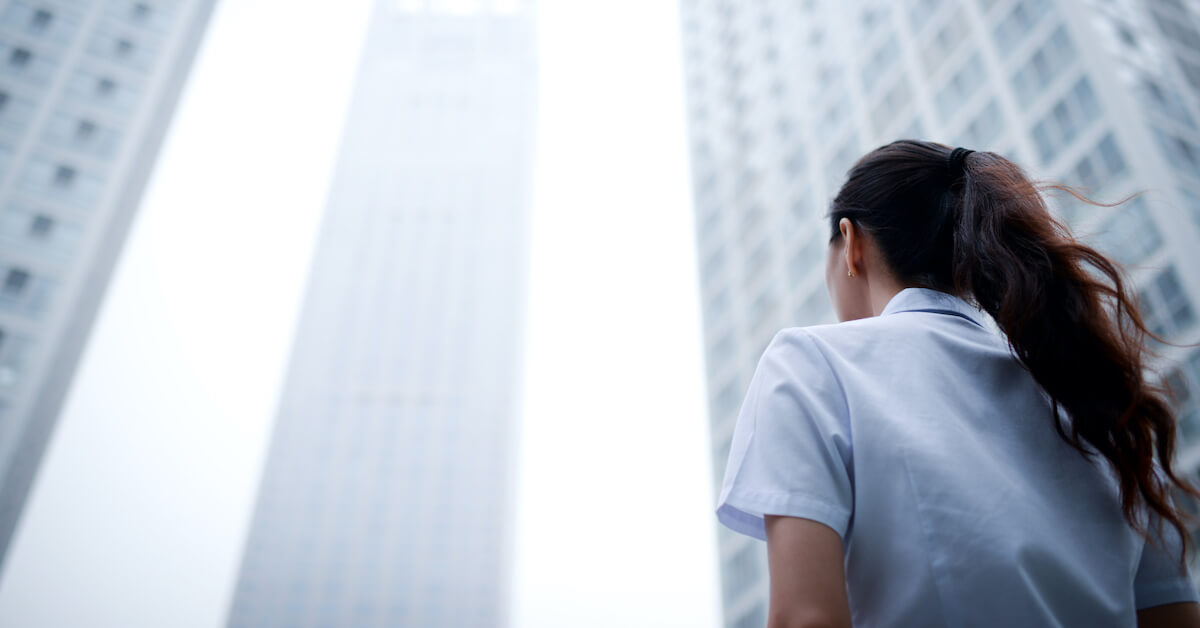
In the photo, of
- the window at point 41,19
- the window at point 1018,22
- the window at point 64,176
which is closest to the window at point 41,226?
the window at point 64,176

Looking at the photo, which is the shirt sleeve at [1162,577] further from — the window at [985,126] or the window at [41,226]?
the window at [41,226]

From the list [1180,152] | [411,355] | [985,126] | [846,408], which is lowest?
[846,408]

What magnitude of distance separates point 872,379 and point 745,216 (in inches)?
1624

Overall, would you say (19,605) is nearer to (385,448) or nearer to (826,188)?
(826,188)

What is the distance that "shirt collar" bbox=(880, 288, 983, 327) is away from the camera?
124 centimetres

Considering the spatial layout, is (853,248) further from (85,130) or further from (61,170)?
(85,130)

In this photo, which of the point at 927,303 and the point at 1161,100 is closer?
the point at 927,303

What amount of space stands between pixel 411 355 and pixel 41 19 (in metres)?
67.6

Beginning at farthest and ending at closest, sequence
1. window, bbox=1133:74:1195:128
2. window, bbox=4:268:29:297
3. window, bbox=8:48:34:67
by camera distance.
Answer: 1. window, bbox=8:48:34:67
2. window, bbox=4:268:29:297
3. window, bbox=1133:74:1195:128

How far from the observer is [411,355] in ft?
314

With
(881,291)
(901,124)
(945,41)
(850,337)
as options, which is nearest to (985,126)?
(901,124)

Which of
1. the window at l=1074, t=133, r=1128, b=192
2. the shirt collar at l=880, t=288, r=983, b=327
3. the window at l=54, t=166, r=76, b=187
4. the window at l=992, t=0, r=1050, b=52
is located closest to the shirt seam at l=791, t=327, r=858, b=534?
the shirt collar at l=880, t=288, r=983, b=327

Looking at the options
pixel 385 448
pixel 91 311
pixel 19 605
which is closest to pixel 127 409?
pixel 19 605

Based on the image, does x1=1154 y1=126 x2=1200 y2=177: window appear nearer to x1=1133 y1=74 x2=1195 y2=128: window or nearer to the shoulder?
x1=1133 y1=74 x2=1195 y2=128: window
